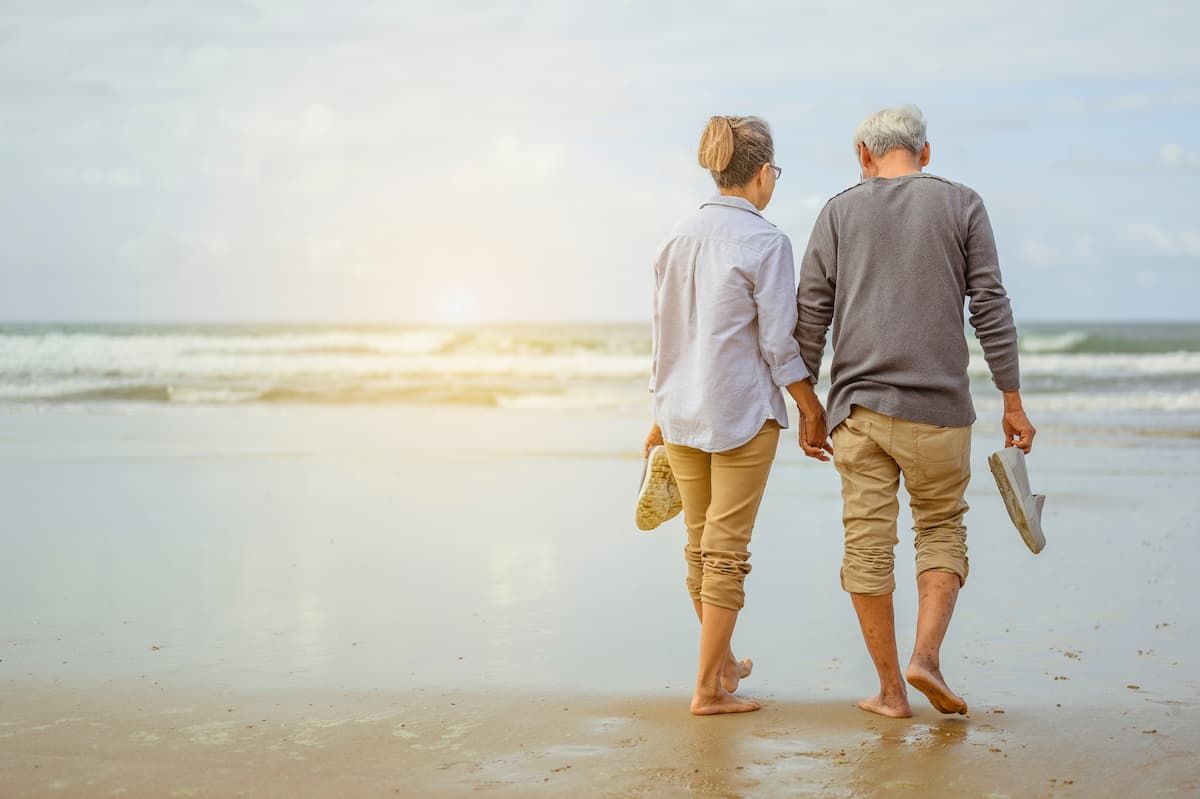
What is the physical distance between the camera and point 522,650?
392 cm

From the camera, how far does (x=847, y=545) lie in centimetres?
327

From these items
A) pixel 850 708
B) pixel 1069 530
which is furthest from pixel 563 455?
pixel 850 708

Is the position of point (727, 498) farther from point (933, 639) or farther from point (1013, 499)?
point (1013, 499)

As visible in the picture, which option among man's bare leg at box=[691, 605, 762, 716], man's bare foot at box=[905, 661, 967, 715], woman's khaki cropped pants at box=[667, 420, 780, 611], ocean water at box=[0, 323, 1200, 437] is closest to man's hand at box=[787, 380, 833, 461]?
woman's khaki cropped pants at box=[667, 420, 780, 611]

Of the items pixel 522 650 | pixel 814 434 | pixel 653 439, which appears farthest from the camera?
pixel 522 650

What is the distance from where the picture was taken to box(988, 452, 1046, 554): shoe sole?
3211 millimetres

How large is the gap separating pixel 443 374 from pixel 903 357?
20598 mm

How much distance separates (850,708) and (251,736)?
1.60 metres

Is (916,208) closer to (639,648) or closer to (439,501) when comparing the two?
(639,648)

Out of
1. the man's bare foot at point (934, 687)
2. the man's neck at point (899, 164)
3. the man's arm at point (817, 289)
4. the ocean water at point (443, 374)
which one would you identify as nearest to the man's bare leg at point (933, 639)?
the man's bare foot at point (934, 687)

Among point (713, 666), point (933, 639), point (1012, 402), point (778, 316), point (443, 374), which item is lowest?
point (443, 374)

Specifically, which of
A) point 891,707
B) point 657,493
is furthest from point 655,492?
point 891,707

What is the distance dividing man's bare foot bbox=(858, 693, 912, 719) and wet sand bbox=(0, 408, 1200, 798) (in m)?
0.06

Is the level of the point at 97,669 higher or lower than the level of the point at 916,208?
lower
